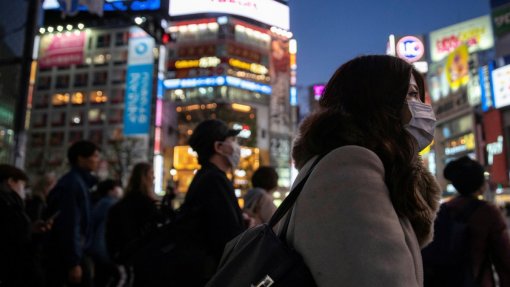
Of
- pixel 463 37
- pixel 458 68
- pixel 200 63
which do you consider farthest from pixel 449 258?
pixel 463 37

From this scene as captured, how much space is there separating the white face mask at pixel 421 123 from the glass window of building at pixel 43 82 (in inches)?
2302

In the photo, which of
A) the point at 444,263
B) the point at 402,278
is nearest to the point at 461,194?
the point at 444,263

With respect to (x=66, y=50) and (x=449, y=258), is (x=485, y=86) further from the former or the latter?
(x=449, y=258)

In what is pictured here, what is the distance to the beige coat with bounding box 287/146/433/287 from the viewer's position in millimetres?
919

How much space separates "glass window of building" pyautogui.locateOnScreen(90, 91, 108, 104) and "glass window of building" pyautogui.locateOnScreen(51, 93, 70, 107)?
136 inches

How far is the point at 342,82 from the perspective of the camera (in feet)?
4.21

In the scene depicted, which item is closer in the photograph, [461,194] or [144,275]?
[144,275]

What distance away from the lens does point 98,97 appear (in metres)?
51.2

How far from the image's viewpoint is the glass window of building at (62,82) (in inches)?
2078

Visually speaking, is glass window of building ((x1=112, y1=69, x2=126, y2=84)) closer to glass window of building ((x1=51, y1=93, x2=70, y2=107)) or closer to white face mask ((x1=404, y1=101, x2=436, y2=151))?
glass window of building ((x1=51, y1=93, x2=70, y2=107))

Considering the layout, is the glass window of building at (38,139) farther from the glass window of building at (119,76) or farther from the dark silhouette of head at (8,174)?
the dark silhouette of head at (8,174)

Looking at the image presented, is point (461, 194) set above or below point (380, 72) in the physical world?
below

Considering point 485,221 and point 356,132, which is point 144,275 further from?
point 485,221

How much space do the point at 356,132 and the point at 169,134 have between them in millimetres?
47737
